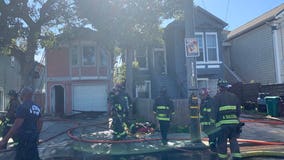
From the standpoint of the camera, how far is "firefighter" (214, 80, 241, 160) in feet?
22.9

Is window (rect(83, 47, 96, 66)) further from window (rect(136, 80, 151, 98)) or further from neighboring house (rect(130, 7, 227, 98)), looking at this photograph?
window (rect(136, 80, 151, 98))

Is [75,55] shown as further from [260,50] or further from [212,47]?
[260,50]

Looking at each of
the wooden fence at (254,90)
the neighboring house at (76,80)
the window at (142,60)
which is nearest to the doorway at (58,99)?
the neighboring house at (76,80)

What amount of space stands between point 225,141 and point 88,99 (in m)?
17.3

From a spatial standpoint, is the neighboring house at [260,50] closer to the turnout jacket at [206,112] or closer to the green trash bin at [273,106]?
the green trash bin at [273,106]

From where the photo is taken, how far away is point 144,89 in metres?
24.0

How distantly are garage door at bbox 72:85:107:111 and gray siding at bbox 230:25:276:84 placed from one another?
12.4 metres

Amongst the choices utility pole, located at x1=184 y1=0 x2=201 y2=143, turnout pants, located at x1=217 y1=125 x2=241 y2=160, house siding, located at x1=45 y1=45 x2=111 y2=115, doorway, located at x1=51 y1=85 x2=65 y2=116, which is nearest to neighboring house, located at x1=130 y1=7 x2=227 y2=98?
house siding, located at x1=45 y1=45 x2=111 y2=115

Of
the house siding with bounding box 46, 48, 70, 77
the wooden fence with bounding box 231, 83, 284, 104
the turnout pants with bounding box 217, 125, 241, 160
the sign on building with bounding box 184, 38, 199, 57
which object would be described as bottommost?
the turnout pants with bounding box 217, 125, 241, 160

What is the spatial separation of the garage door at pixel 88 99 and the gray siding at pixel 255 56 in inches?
486

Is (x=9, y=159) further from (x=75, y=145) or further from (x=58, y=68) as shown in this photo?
(x=58, y=68)

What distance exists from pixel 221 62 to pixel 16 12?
14.5 m

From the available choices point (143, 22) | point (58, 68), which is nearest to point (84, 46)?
point (58, 68)

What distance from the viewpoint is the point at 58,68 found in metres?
23.4
